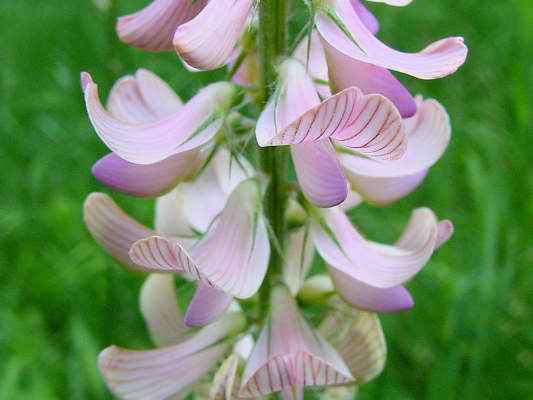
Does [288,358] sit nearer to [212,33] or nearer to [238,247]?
[238,247]

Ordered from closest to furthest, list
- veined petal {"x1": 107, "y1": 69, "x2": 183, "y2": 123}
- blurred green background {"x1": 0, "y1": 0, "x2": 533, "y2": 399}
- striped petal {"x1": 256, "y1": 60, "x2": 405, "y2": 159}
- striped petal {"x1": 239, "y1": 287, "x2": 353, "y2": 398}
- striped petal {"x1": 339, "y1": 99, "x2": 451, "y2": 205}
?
striped petal {"x1": 256, "y1": 60, "x2": 405, "y2": 159}
striped petal {"x1": 239, "y1": 287, "x2": 353, "y2": 398}
striped petal {"x1": 339, "y1": 99, "x2": 451, "y2": 205}
veined petal {"x1": 107, "y1": 69, "x2": 183, "y2": 123}
blurred green background {"x1": 0, "y1": 0, "x2": 533, "y2": 399}

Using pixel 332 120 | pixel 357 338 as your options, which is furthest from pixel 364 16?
pixel 357 338

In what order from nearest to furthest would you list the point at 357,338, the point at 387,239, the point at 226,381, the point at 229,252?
the point at 229,252 < the point at 226,381 < the point at 357,338 < the point at 387,239

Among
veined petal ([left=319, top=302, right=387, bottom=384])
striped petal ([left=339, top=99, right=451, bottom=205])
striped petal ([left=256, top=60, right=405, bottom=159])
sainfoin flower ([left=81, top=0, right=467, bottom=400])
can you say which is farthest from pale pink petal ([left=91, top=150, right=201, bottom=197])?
veined petal ([left=319, top=302, right=387, bottom=384])

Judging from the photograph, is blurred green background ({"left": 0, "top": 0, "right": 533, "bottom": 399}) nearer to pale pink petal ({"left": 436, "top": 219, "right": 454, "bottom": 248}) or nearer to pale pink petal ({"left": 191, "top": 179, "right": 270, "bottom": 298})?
pale pink petal ({"left": 436, "top": 219, "right": 454, "bottom": 248})

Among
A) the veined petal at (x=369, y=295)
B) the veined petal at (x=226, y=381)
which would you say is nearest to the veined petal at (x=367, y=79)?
the veined petal at (x=369, y=295)

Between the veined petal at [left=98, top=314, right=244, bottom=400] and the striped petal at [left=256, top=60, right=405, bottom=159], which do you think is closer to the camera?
the striped petal at [left=256, top=60, right=405, bottom=159]

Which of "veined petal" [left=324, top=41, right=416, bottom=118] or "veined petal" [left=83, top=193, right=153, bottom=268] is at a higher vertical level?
"veined petal" [left=324, top=41, right=416, bottom=118]

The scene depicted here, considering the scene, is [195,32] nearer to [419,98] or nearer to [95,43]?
[419,98]

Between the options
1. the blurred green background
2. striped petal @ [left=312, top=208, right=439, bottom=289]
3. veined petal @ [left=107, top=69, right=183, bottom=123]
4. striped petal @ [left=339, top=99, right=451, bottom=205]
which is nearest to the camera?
striped petal @ [left=312, top=208, right=439, bottom=289]
